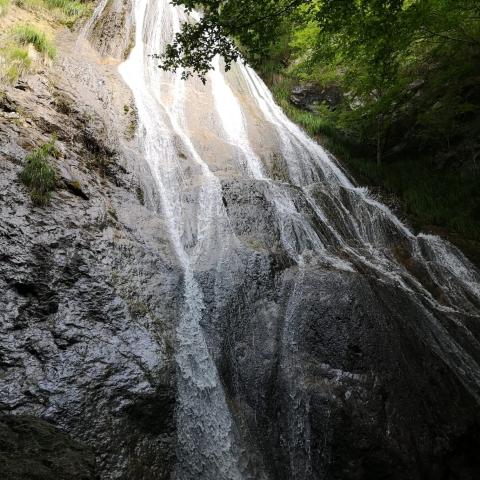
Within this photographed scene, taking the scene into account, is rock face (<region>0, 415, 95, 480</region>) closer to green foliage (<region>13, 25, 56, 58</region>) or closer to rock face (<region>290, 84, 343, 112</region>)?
green foliage (<region>13, 25, 56, 58</region>)

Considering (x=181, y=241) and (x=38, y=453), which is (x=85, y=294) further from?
(x=38, y=453)

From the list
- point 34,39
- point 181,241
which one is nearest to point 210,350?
point 181,241

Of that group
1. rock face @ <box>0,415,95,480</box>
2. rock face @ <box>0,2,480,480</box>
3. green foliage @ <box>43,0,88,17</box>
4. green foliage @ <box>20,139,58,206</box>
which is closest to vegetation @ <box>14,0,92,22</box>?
green foliage @ <box>43,0,88,17</box>

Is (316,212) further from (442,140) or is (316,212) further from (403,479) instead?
(442,140)

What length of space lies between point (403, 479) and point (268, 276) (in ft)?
8.76

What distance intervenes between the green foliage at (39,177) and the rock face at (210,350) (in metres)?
0.13

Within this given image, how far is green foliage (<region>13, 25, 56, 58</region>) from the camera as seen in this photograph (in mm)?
7800

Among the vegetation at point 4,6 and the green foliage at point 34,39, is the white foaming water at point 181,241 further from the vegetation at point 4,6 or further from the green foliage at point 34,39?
the vegetation at point 4,6

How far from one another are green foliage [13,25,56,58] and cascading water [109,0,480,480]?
2004 mm

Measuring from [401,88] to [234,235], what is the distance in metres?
6.98

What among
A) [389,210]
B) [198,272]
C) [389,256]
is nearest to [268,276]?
[198,272]

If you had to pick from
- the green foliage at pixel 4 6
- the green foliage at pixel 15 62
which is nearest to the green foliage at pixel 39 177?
the green foliage at pixel 15 62

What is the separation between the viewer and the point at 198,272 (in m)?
5.34

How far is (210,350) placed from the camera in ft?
14.9
